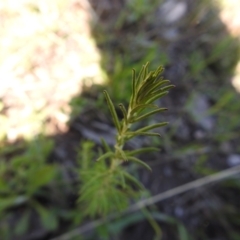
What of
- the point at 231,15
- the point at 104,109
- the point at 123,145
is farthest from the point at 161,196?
the point at 231,15

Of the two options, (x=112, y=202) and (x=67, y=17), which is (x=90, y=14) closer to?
(x=67, y=17)

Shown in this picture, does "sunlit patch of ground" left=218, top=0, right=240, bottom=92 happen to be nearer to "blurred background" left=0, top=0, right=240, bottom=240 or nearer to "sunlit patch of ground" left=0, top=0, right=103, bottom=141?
"blurred background" left=0, top=0, right=240, bottom=240

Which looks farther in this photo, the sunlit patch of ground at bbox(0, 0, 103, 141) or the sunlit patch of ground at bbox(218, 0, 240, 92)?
the sunlit patch of ground at bbox(218, 0, 240, 92)

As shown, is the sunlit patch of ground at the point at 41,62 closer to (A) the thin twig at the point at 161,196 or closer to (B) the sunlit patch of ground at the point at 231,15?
(A) the thin twig at the point at 161,196

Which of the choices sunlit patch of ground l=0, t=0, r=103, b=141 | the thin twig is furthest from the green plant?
sunlit patch of ground l=0, t=0, r=103, b=141

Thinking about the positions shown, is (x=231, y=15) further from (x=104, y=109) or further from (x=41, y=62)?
(x=41, y=62)

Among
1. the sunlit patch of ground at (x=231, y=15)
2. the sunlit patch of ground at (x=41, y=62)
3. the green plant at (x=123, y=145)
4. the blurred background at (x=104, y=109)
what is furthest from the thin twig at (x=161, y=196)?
the sunlit patch of ground at (x=231, y=15)
